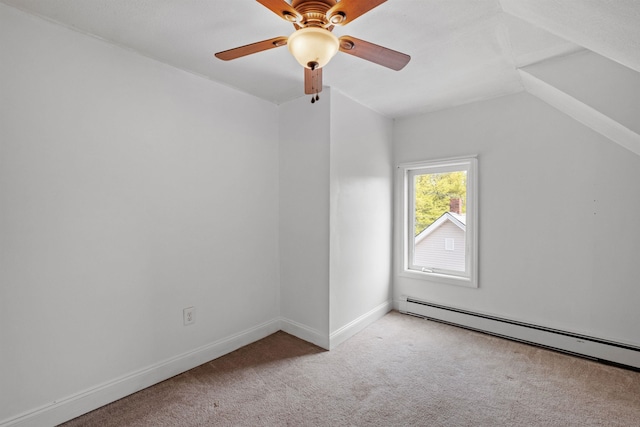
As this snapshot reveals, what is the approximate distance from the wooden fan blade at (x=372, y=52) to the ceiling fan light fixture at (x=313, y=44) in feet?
0.25

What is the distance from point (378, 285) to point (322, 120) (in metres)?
1.88

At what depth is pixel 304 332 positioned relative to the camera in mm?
2762

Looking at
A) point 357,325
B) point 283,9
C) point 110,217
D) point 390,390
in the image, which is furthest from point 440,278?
point 110,217

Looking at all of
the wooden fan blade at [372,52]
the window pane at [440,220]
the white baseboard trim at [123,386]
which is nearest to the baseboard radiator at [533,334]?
the window pane at [440,220]

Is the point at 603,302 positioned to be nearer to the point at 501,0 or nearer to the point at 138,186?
the point at 501,0

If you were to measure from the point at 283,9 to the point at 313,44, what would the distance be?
180mm

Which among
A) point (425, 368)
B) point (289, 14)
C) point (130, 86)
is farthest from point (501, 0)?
point (425, 368)

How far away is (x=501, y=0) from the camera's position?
1.48m

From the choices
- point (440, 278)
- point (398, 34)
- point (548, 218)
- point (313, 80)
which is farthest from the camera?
point (440, 278)

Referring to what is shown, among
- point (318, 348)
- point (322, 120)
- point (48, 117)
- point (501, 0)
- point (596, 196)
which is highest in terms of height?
point (501, 0)

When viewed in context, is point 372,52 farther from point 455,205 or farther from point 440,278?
point 440,278

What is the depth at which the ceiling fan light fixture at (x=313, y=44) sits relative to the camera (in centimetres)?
130

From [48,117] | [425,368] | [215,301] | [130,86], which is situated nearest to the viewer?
[48,117]

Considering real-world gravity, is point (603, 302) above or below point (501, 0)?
below
